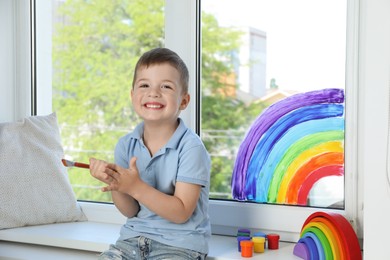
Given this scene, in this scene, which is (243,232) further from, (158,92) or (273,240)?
(158,92)

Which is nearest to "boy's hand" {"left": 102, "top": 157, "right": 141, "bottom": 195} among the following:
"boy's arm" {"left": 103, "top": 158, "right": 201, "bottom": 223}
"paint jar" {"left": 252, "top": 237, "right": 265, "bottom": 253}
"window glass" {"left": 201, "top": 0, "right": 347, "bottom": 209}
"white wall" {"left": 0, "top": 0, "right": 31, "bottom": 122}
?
"boy's arm" {"left": 103, "top": 158, "right": 201, "bottom": 223}

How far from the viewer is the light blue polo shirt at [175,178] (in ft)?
5.06

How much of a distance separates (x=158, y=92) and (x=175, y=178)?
0.72 ft

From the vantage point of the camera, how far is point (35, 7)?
7.31ft

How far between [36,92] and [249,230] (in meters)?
0.95

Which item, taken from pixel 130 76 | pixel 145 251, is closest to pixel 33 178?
pixel 145 251

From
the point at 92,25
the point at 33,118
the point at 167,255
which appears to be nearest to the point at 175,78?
the point at 167,255

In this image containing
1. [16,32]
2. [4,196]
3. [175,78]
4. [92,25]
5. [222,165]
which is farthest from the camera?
[92,25]

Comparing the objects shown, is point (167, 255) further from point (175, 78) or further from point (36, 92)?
point (36, 92)

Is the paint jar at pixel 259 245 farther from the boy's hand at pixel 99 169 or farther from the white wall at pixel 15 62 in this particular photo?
the white wall at pixel 15 62

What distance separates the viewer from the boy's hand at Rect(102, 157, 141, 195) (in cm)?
143

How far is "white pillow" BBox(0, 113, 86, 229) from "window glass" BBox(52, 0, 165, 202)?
2.29 metres

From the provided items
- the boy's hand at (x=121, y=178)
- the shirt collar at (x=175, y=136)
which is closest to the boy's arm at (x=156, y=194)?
the boy's hand at (x=121, y=178)

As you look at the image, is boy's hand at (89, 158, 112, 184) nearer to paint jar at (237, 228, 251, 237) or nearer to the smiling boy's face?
the smiling boy's face
